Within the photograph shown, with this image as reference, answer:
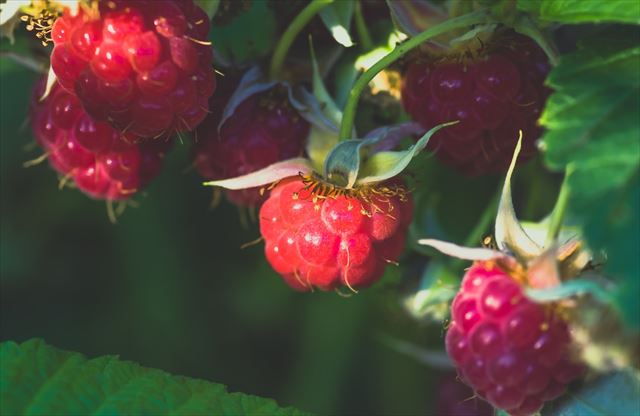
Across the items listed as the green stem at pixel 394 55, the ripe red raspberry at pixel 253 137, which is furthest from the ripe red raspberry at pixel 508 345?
the ripe red raspberry at pixel 253 137

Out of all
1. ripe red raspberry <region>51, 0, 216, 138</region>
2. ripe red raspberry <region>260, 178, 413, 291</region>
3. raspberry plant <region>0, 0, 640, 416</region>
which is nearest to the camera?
raspberry plant <region>0, 0, 640, 416</region>

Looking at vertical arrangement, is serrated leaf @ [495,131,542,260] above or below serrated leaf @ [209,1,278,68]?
below

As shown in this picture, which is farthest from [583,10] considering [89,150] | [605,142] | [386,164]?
[89,150]

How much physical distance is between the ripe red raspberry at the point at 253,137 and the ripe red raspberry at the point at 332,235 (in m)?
0.08

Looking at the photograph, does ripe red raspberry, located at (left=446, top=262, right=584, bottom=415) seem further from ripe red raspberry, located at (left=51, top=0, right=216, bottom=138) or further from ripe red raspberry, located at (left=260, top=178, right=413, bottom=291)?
ripe red raspberry, located at (left=51, top=0, right=216, bottom=138)

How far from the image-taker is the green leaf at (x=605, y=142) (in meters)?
1.01

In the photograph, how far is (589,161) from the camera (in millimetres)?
1069

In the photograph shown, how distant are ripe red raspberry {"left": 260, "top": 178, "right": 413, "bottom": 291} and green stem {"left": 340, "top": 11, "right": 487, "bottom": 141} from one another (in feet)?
0.27

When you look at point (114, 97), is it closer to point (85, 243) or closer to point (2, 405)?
point (2, 405)

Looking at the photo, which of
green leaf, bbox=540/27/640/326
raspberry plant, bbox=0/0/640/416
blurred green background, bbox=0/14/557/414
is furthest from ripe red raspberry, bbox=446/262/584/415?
blurred green background, bbox=0/14/557/414

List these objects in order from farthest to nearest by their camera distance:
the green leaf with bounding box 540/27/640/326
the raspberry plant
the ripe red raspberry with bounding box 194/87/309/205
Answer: the ripe red raspberry with bounding box 194/87/309/205
the raspberry plant
the green leaf with bounding box 540/27/640/326

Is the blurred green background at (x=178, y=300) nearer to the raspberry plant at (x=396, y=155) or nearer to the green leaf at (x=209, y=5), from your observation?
the raspberry plant at (x=396, y=155)

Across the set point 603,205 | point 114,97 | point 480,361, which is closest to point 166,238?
point 114,97

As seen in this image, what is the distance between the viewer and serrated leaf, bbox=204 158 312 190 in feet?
4.57
